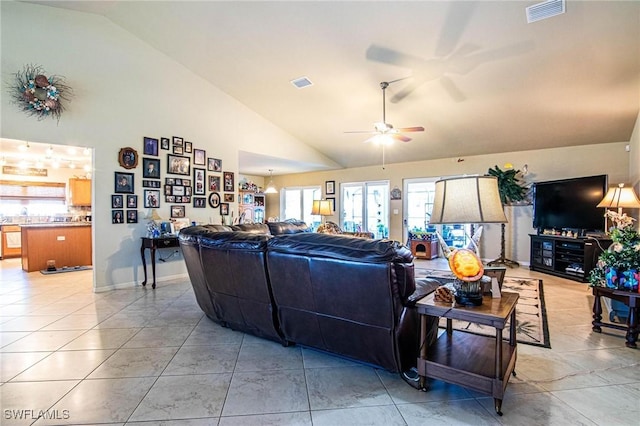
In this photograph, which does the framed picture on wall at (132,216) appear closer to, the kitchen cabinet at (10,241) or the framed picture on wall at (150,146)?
the framed picture on wall at (150,146)

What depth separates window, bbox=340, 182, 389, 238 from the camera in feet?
27.9

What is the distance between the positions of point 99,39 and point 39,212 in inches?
239

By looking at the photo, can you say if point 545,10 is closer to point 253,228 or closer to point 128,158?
point 253,228

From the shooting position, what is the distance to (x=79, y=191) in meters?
7.96

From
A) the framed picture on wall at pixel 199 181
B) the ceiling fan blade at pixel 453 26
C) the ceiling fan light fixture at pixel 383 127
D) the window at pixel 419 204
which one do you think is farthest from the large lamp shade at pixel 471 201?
the window at pixel 419 204

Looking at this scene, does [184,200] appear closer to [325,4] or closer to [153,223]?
[153,223]

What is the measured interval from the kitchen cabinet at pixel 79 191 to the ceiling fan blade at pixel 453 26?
8444mm

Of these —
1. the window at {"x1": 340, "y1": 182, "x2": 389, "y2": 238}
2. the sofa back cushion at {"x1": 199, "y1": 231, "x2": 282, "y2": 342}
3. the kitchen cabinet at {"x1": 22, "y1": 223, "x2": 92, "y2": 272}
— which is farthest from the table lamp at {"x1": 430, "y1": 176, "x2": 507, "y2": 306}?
the kitchen cabinet at {"x1": 22, "y1": 223, "x2": 92, "y2": 272}

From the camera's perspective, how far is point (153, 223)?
501 centimetres

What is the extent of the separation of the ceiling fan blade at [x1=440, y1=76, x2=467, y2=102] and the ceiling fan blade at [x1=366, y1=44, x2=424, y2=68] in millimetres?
597

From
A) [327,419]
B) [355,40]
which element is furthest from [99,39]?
[327,419]

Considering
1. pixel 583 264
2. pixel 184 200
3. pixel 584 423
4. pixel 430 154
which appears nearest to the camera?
pixel 584 423

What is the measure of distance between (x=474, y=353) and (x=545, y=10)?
10.7 ft

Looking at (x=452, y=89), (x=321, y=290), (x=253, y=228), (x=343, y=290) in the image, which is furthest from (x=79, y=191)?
(x=452, y=89)
